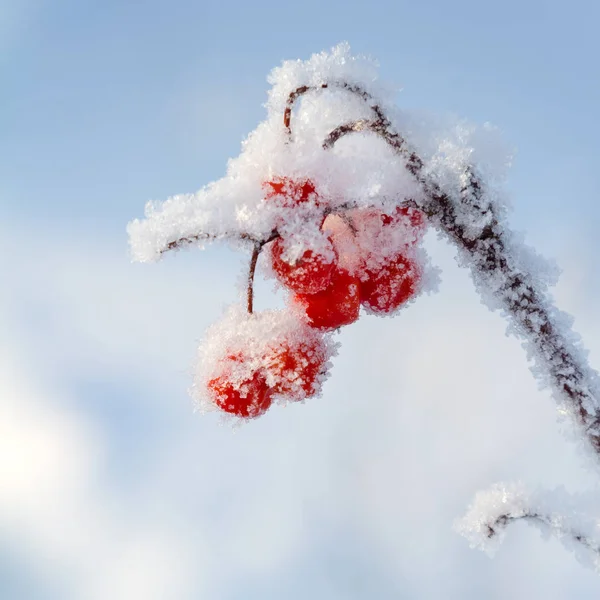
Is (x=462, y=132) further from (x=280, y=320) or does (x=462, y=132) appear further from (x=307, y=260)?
(x=280, y=320)

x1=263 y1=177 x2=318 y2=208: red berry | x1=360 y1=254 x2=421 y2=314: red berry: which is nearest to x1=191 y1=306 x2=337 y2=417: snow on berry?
x1=360 y1=254 x2=421 y2=314: red berry

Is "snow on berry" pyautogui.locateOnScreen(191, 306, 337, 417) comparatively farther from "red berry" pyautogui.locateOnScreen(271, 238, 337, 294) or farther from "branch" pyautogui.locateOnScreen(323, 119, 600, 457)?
"branch" pyautogui.locateOnScreen(323, 119, 600, 457)

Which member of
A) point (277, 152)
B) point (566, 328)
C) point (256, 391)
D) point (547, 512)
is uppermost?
point (277, 152)

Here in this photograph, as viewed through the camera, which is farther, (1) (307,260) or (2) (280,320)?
(2) (280,320)

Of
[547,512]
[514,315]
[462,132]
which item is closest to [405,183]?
[462,132]

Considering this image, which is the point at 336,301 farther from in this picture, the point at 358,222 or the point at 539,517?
the point at 539,517

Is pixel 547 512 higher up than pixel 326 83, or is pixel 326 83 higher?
pixel 326 83

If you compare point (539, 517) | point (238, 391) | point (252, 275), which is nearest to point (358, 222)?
point (252, 275)
